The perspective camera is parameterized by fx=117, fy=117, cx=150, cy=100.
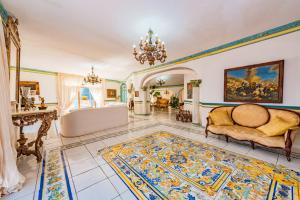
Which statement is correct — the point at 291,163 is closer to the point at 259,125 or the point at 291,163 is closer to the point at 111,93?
the point at 259,125

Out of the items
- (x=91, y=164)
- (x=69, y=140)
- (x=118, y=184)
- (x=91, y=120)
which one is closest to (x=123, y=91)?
(x=91, y=120)

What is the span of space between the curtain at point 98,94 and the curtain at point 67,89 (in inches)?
41.5

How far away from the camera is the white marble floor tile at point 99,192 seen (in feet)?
5.09

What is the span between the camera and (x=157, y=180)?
185 cm

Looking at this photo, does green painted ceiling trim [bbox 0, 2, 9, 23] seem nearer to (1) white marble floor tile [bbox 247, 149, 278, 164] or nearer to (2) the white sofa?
(2) the white sofa

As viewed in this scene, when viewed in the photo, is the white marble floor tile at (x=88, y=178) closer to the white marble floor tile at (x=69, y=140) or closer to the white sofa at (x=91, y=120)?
the white marble floor tile at (x=69, y=140)

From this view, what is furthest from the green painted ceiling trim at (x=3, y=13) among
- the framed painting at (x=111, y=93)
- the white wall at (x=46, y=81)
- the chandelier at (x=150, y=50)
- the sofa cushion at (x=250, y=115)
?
the framed painting at (x=111, y=93)

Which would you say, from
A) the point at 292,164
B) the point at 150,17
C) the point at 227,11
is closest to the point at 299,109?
the point at 292,164

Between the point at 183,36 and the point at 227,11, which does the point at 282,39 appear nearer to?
the point at 227,11

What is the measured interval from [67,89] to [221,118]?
29.2 ft

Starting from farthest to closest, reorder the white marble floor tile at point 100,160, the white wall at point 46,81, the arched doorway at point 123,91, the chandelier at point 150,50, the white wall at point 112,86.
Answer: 1. the arched doorway at point 123,91
2. the white wall at point 112,86
3. the white wall at point 46,81
4. the chandelier at point 150,50
5. the white marble floor tile at point 100,160

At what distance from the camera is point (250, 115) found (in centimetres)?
326

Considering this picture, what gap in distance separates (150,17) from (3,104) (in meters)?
2.88

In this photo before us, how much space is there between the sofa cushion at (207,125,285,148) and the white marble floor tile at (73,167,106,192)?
3.07m
